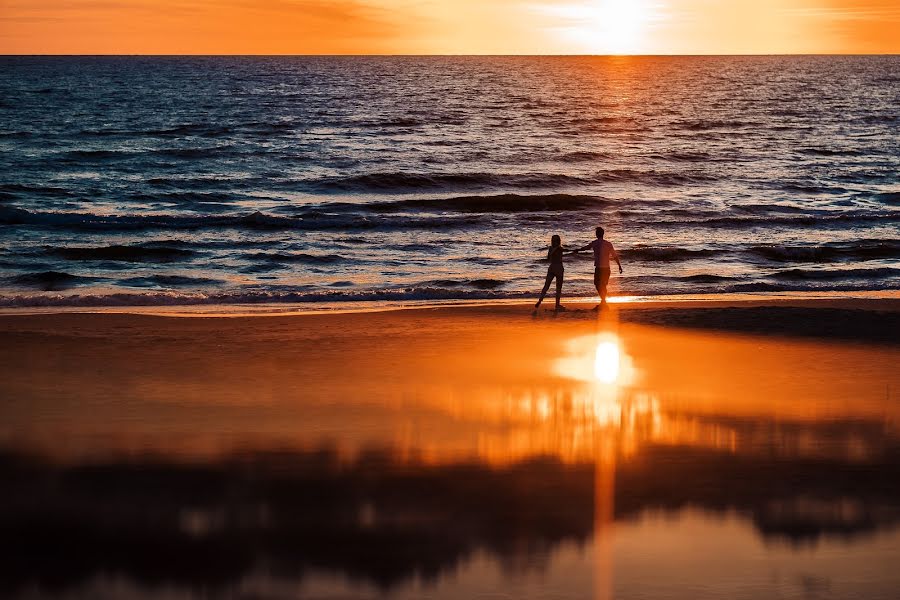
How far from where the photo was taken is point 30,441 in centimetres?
1095

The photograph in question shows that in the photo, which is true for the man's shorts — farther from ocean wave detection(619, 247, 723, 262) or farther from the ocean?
ocean wave detection(619, 247, 723, 262)

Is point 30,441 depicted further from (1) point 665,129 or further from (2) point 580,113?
(2) point 580,113

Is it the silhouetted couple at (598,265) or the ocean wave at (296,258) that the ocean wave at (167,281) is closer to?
the ocean wave at (296,258)

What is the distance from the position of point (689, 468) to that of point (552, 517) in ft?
5.95

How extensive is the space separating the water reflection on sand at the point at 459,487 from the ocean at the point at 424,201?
9.44m

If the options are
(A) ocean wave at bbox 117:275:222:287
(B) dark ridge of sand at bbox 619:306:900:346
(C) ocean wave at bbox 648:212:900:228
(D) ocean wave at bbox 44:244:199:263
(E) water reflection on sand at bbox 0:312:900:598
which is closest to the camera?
(E) water reflection on sand at bbox 0:312:900:598

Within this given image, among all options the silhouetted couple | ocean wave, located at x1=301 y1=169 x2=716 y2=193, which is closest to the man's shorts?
the silhouetted couple

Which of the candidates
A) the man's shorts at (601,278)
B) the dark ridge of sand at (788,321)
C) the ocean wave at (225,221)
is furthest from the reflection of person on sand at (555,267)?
the ocean wave at (225,221)

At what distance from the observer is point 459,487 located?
9633mm

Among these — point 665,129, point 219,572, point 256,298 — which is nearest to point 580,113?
point 665,129

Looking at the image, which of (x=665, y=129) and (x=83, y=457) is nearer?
(x=83, y=457)

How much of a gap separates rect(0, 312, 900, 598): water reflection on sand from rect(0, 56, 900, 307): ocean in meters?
9.44

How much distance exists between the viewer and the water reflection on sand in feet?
26.0

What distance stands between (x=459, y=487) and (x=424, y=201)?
2886 cm
